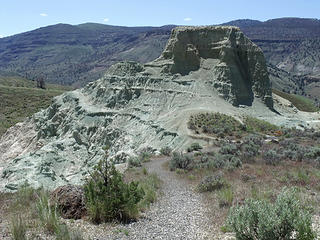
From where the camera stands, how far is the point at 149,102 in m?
39.1

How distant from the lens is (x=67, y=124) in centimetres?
4150

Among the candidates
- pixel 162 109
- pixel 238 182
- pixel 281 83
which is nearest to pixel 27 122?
pixel 162 109

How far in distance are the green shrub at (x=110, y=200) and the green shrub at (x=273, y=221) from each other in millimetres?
3626

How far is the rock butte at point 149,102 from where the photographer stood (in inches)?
1337

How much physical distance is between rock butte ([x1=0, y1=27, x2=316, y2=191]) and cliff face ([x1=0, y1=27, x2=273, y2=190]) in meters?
0.11

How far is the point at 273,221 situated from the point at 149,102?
32031 millimetres

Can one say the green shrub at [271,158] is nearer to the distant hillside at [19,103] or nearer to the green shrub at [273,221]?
the green shrub at [273,221]

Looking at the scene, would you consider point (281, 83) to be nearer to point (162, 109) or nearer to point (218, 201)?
point (162, 109)

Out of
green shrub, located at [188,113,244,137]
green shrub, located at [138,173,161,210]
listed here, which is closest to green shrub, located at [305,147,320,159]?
green shrub, located at [188,113,244,137]

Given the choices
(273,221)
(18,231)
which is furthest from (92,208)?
(273,221)

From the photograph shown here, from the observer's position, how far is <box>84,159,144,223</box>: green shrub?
10.4m

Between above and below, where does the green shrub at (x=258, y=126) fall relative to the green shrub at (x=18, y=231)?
below

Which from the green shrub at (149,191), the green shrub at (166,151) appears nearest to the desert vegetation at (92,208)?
the green shrub at (149,191)

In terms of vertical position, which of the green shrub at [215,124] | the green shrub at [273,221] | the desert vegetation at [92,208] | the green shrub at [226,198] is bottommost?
the green shrub at [215,124]
